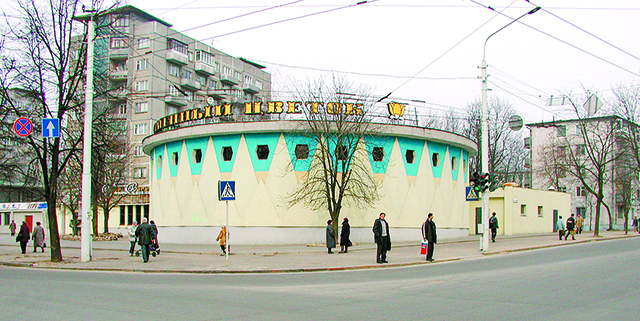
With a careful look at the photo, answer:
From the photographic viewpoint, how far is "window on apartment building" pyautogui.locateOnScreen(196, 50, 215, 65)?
232ft

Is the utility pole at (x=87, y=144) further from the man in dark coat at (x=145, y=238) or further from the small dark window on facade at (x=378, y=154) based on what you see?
the small dark window on facade at (x=378, y=154)

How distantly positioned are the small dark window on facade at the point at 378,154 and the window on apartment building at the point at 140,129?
40.5 metres

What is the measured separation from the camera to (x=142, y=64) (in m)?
→ 63.3

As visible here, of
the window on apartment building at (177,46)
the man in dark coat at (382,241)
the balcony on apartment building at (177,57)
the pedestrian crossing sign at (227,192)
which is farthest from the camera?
the window on apartment building at (177,46)

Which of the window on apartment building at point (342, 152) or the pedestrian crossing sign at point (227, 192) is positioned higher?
the window on apartment building at point (342, 152)

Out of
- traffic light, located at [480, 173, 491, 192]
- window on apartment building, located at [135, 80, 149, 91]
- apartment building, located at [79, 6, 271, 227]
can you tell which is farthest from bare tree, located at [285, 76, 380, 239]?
window on apartment building, located at [135, 80, 149, 91]

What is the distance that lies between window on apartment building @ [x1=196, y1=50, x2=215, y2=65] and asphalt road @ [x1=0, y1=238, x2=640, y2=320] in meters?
57.7

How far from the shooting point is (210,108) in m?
30.1

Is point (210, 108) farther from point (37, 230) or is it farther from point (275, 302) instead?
point (275, 302)

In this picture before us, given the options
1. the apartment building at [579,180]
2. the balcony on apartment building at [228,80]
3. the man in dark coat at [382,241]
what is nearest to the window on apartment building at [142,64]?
the balcony on apartment building at [228,80]

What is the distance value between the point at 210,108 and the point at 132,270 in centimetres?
1431

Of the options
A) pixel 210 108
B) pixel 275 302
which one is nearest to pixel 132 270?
pixel 275 302

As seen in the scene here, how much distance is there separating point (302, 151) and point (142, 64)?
41083 millimetres

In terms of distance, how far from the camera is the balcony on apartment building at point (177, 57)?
212ft
